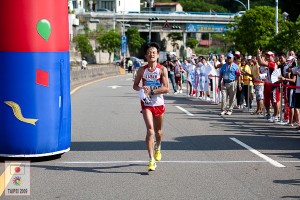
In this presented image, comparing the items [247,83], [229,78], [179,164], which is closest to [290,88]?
[229,78]

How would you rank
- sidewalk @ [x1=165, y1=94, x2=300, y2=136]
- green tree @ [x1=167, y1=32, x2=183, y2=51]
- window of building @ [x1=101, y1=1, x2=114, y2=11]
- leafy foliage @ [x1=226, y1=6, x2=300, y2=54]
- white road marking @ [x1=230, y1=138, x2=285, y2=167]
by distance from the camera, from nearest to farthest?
1. white road marking @ [x1=230, y1=138, x2=285, y2=167]
2. sidewalk @ [x1=165, y1=94, x2=300, y2=136]
3. leafy foliage @ [x1=226, y1=6, x2=300, y2=54]
4. green tree @ [x1=167, y1=32, x2=183, y2=51]
5. window of building @ [x1=101, y1=1, x2=114, y2=11]

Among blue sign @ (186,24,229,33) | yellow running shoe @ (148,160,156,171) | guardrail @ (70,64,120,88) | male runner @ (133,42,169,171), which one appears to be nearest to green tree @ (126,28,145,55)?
blue sign @ (186,24,229,33)

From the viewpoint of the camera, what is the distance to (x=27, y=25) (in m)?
10.2

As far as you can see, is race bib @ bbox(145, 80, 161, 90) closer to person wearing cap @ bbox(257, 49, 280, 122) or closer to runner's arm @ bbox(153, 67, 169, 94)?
runner's arm @ bbox(153, 67, 169, 94)

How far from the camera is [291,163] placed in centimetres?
1065

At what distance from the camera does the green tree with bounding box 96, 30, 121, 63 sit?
103312 mm

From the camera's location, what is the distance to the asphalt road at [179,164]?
839 cm

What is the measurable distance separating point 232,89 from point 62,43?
10107mm

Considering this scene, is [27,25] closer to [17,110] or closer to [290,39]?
[17,110]

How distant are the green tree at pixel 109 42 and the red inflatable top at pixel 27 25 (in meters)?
93.1

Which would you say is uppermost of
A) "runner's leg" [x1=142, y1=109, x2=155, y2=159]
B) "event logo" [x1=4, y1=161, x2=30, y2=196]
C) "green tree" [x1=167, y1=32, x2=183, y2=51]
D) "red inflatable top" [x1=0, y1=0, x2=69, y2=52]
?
"red inflatable top" [x1=0, y1=0, x2=69, y2=52]

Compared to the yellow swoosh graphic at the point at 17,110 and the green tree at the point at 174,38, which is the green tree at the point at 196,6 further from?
the yellow swoosh graphic at the point at 17,110

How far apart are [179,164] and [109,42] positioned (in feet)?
310

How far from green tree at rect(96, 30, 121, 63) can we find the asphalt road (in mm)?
86081
